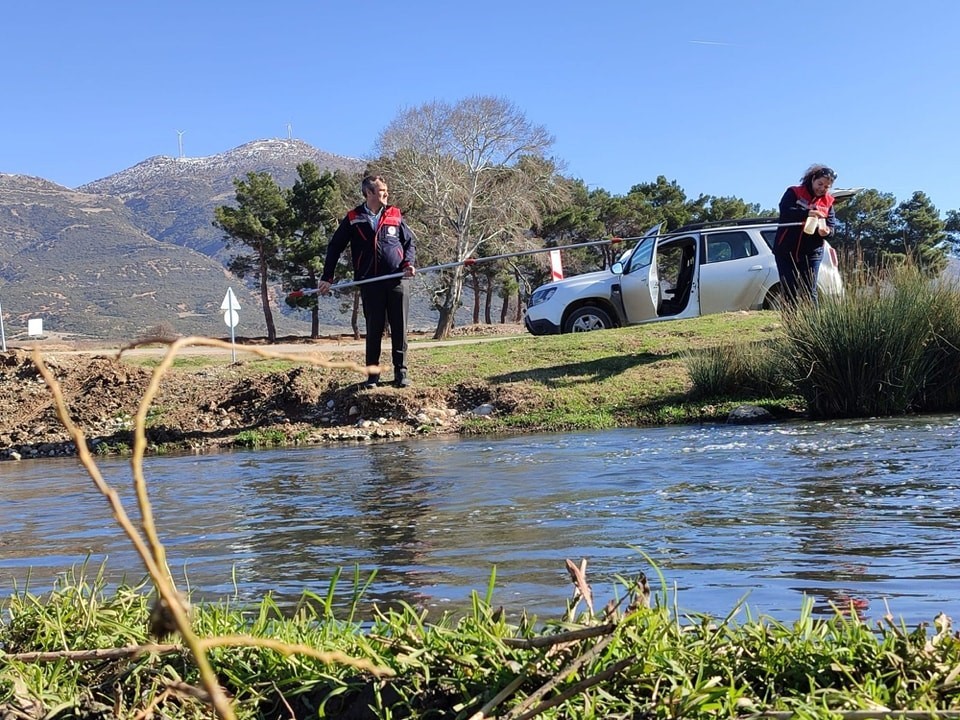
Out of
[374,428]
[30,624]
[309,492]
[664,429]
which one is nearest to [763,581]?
[30,624]

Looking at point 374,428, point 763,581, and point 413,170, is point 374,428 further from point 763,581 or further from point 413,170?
point 413,170

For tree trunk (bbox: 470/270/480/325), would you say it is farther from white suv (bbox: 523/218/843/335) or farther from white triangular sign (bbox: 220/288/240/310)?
white suv (bbox: 523/218/843/335)

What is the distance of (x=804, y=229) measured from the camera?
1200 centimetres

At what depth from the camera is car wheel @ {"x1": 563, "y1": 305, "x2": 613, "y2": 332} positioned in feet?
57.8

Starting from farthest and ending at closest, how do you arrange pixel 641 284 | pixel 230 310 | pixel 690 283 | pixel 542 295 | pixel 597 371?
pixel 230 310, pixel 542 295, pixel 690 283, pixel 641 284, pixel 597 371

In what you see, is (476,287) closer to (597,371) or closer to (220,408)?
(597,371)

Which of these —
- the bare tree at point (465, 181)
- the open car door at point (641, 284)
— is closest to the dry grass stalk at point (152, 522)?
the open car door at point (641, 284)

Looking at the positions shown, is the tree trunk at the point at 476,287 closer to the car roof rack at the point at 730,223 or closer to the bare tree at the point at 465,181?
the bare tree at the point at 465,181

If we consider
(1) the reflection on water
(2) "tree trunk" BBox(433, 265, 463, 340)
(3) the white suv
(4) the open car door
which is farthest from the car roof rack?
(2) "tree trunk" BBox(433, 265, 463, 340)

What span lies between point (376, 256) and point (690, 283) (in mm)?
7466

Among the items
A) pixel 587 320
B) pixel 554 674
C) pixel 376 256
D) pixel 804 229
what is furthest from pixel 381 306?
pixel 554 674

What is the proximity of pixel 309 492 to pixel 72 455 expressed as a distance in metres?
6.07

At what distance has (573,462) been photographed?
8.18 meters

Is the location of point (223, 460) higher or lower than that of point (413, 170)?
lower
